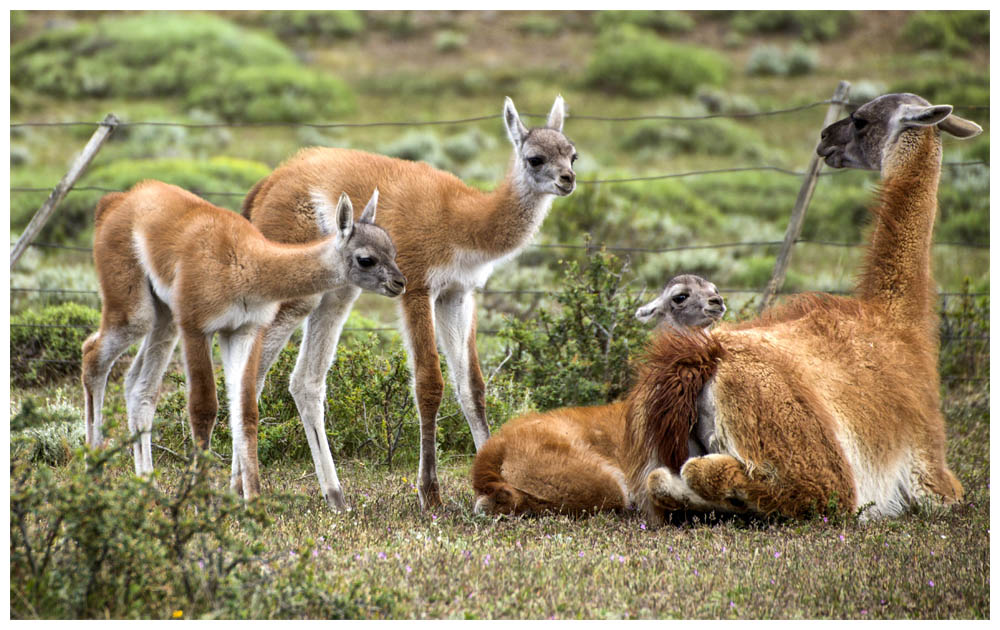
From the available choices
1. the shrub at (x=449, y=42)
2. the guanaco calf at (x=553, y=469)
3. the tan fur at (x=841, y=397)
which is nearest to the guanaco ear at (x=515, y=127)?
the guanaco calf at (x=553, y=469)

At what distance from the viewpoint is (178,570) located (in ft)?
12.6

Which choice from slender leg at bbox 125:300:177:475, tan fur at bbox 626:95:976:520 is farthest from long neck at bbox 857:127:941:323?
slender leg at bbox 125:300:177:475

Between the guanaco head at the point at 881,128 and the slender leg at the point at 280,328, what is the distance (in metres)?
3.31

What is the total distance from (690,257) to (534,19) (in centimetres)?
2608

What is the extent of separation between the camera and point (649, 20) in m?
38.1

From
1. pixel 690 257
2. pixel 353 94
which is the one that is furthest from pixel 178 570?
pixel 353 94

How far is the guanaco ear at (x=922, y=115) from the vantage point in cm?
554

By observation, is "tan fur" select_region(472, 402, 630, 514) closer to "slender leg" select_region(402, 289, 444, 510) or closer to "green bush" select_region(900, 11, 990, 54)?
"slender leg" select_region(402, 289, 444, 510)

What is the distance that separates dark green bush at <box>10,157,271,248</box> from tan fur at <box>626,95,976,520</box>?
34.9 feet

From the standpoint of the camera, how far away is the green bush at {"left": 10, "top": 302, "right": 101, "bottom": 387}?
28.0 feet

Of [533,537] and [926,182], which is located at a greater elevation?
[926,182]

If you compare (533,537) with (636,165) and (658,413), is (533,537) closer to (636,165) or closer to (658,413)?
(658,413)

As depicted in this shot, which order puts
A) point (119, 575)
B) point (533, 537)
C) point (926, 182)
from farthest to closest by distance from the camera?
1. point (926, 182)
2. point (533, 537)
3. point (119, 575)

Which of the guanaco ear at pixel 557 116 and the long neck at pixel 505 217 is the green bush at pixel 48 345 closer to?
the long neck at pixel 505 217
